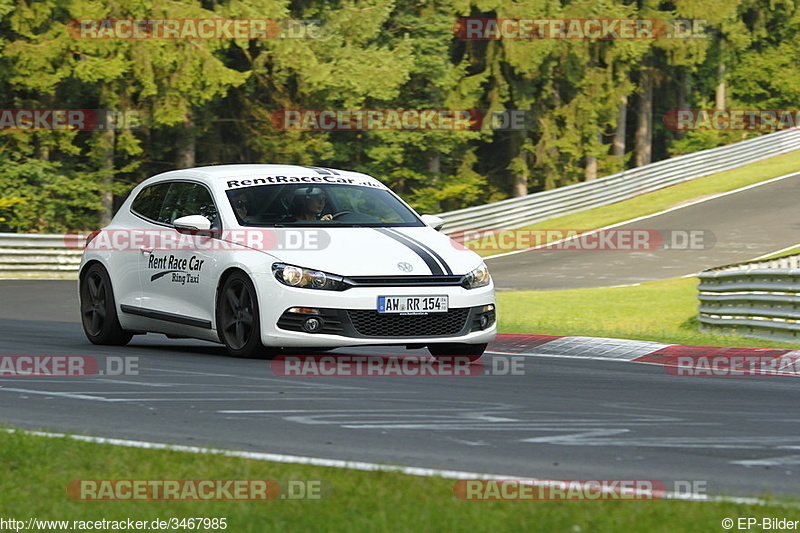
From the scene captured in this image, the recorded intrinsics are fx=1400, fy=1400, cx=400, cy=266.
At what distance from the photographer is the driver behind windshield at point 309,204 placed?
11.8m

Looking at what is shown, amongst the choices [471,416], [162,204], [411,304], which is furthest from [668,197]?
[471,416]

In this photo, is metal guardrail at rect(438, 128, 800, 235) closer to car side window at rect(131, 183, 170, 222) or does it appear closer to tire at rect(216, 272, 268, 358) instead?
car side window at rect(131, 183, 170, 222)

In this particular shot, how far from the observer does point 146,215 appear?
12930 mm

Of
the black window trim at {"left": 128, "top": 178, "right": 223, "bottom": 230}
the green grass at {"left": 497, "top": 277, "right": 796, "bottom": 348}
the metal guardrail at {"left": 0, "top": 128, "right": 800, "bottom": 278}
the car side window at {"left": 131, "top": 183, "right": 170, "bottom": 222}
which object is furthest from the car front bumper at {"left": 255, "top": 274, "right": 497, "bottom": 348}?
the metal guardrail at {"left": 0, "top": 128, "right": 800, "bottom": 278}

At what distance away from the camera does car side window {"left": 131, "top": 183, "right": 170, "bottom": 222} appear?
12852 millimetres

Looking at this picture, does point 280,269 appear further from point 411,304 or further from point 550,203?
point 550,203

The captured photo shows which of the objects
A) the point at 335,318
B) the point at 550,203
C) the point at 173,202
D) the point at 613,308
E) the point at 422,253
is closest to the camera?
the point at 335,318

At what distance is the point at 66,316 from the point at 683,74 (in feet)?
166

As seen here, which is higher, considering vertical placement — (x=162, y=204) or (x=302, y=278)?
(x=162, y=204)

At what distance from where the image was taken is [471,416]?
8.16m

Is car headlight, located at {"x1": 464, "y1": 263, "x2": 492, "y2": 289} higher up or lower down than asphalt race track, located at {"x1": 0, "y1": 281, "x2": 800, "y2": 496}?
higher up

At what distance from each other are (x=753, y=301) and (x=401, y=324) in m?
8.65

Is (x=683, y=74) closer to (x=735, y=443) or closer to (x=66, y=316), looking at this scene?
(x=66, y=316)

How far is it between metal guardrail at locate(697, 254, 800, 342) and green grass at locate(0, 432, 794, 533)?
11.0 metres
